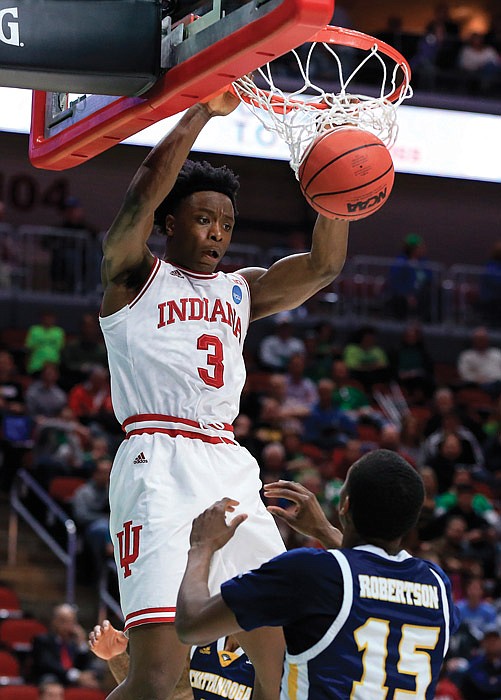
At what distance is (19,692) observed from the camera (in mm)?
9133

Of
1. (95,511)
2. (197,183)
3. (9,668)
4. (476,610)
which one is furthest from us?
(95,511)

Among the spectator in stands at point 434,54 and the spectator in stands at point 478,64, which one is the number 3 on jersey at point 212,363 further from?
the spectator in stands at point 478,64

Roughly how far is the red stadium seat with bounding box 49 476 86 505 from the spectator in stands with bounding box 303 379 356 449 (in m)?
2.81

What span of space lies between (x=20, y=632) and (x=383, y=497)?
749 cm

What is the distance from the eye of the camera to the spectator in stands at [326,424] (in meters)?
13.6

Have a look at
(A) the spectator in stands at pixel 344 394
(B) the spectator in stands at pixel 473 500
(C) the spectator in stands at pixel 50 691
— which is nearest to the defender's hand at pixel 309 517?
(C) the spectator in stands at pixel 50 691

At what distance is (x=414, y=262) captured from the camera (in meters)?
17.1

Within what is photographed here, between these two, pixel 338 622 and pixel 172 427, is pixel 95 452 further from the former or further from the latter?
pixel 338 622

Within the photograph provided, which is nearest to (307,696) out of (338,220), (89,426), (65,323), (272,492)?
(272,492)

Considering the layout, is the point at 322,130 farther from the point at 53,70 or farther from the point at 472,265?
the point at 472,265

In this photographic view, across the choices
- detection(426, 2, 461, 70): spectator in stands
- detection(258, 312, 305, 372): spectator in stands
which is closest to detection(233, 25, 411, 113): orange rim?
detection(258, 312, 305, 372): spectator in stands

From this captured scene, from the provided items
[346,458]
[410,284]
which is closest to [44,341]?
[346,458]

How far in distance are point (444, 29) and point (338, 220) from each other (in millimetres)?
15693

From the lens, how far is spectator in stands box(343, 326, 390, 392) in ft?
52.0
